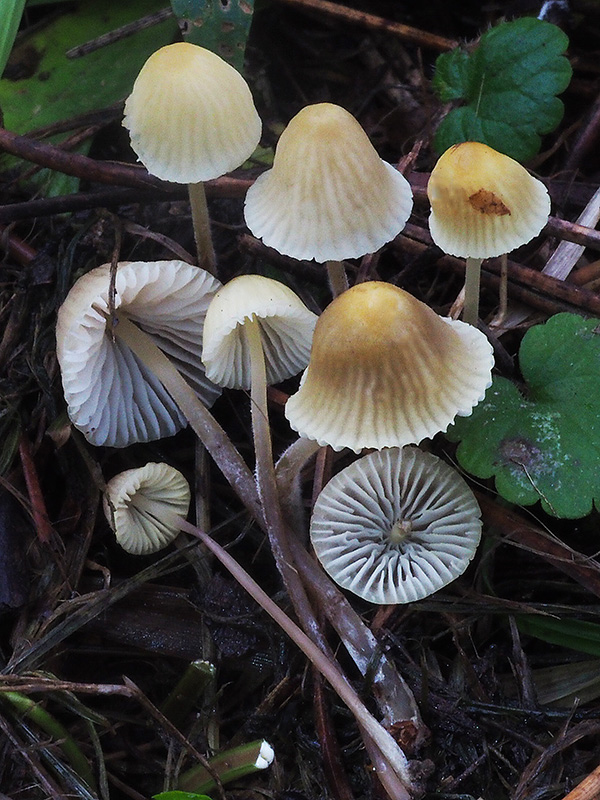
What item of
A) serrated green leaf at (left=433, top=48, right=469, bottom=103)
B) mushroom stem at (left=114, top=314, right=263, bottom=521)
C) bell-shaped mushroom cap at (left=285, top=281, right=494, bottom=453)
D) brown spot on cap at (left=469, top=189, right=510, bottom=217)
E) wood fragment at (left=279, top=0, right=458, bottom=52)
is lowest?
mushroom stem at (left=114, top=314, right=263, bottom=521)

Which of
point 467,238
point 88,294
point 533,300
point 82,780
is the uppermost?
point 467,238

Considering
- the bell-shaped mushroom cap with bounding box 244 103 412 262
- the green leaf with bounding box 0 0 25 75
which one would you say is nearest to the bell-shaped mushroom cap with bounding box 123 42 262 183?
the bell-shaped mushroom cap with bounding box 244 103 412 262

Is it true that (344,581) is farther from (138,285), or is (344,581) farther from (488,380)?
(138,285)

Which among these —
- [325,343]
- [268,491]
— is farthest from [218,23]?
[268,491]

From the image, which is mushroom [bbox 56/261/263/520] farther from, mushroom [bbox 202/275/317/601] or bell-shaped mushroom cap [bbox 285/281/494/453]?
bell-shaped mushroom cap [bbox 285/281/494/453]

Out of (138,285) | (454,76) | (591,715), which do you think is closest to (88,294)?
(138,285)
